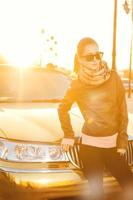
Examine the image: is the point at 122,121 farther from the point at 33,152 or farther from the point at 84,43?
the point at 33,152

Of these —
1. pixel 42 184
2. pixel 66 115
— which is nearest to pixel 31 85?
pixel 66 115

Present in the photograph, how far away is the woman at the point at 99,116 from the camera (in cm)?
390

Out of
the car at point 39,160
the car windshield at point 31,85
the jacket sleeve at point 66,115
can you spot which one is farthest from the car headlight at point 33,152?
the car windshield at point 31,85

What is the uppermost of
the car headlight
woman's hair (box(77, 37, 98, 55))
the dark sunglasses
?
woman's hair (box(77, 37, 98, 55))

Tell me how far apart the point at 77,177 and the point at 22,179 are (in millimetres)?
427

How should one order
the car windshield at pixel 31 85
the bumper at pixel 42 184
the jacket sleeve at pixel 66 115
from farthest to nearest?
the car windshield at pixel 31 85 → the jacket sleeve at pixel 66 115 → the bumper at pixel 42 184

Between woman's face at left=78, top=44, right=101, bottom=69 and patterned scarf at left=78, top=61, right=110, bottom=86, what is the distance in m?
0.02

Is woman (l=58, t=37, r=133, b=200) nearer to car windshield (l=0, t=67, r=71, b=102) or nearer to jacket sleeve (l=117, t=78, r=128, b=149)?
jacket sleeve (l=117, t=78, r=128, b=149)

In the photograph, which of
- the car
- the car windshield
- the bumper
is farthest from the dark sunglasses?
the car windshield

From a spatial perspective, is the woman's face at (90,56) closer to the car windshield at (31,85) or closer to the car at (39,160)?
the car at (39,160)

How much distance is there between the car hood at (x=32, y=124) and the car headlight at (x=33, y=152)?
0.05m

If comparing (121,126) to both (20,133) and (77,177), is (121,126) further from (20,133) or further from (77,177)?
(20,133)

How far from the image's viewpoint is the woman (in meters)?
3.90

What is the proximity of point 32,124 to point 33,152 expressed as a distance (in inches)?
14.8
